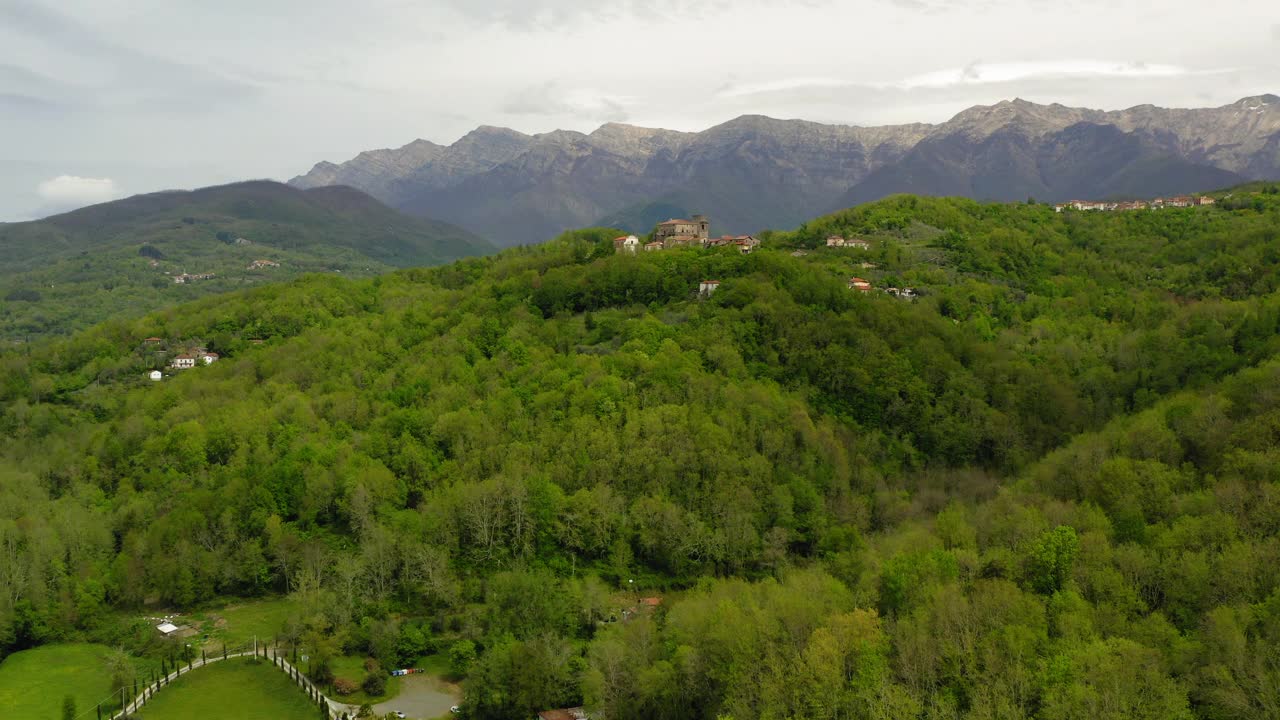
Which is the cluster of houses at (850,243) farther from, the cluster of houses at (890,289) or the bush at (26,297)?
the bush at (26,297)

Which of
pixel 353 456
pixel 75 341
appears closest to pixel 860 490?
pixel 353 456

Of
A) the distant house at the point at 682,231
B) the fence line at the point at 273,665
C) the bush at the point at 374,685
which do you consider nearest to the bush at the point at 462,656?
the bush at the point at 374,685

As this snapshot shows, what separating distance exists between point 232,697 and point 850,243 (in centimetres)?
9968

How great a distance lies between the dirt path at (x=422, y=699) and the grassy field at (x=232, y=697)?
440 centimetres

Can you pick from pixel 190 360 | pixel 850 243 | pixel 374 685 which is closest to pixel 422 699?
pixel 374 685

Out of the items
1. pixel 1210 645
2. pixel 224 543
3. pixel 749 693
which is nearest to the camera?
pixel 1210 645

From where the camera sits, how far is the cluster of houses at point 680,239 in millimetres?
120625

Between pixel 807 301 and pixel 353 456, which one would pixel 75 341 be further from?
pixel 807 301

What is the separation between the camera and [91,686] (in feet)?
169

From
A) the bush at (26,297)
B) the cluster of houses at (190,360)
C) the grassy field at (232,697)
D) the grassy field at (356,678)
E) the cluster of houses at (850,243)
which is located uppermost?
the cluster of houses at (850,243)

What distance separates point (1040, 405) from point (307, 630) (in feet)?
225

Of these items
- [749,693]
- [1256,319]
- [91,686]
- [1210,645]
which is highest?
[1256,319]

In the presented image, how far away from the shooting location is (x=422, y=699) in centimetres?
4859

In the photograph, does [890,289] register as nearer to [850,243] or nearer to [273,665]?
[850,243]
